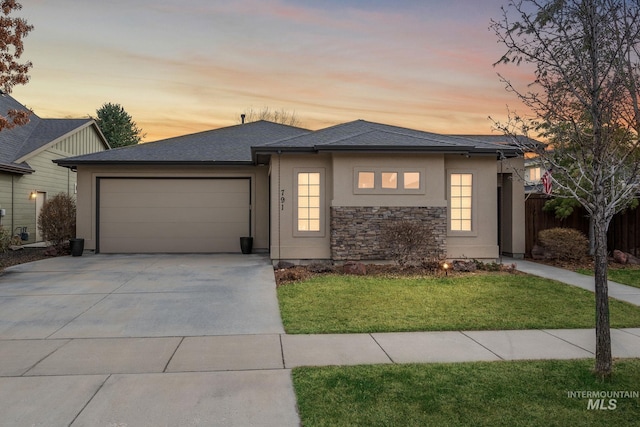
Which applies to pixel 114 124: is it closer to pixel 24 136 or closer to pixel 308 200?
pixel 24 136

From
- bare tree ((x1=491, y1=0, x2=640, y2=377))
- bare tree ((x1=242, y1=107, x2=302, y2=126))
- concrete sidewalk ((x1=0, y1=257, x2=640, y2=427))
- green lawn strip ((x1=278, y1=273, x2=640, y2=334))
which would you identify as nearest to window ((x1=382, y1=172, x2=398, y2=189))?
green lawn strip ((x1=278, y1=273, x2=640, y2=334))

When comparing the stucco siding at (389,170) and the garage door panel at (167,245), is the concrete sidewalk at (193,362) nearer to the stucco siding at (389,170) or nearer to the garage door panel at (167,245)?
the stucco siding at (389,170)

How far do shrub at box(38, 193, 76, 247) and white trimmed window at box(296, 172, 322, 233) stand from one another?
835 cm

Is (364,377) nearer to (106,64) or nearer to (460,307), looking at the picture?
(460,307)

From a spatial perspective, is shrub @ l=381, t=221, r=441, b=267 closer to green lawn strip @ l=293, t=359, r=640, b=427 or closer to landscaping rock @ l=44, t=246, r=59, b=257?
green lawn strip @ l=293, t=359, r=640, b=427

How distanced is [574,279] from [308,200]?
6662 millimetres

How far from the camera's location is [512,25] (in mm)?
4480

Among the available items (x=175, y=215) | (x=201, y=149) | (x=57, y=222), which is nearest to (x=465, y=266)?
(x=175, y=215)

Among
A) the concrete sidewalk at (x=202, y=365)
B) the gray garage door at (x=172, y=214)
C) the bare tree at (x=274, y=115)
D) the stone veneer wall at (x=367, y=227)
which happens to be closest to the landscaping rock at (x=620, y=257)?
the stone veneer wall at (x=367, y=227)

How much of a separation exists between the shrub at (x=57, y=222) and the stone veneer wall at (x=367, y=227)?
368 inches

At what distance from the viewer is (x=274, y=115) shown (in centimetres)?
3819

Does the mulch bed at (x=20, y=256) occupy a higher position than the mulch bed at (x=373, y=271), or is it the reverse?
the mulch bed at (x=20, y=256)

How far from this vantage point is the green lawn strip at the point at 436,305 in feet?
19.7

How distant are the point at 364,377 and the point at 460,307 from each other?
138 inches
